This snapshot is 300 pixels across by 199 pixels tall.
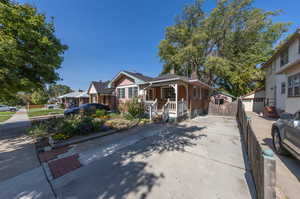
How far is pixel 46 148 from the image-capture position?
4.38 m

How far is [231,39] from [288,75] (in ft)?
44.1

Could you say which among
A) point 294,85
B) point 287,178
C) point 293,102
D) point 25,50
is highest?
point 25,50

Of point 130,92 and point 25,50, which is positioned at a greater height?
point 25,50

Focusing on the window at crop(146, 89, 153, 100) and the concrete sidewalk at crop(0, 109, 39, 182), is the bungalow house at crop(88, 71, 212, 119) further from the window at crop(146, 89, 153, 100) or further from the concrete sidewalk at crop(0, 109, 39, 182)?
the concrete sidewalk at crop(0, 109, 39, 182)

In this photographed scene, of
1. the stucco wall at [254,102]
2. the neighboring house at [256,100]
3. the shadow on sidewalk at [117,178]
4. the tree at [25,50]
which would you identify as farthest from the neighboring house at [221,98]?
the tree at [25,50]

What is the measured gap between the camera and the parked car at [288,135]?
2.96 meters

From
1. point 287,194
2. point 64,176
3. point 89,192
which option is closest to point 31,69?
point 64,176

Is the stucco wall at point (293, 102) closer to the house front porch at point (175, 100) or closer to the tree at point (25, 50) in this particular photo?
the house front porch at point (175, 100)

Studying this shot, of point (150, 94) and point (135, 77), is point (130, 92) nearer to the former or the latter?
point (135, 77)

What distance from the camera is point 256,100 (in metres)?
16.9

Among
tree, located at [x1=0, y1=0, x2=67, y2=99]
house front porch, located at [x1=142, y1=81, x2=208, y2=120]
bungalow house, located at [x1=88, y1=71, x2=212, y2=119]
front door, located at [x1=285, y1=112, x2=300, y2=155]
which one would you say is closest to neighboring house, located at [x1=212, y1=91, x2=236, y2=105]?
bungalow house, located at [x1=88, y1=71, x2=212, y2=119]

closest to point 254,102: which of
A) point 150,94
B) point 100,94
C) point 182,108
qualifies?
point 182,108

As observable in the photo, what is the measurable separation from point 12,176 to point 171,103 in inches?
339

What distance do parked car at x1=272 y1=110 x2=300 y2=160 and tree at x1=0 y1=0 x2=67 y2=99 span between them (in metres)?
10.2
